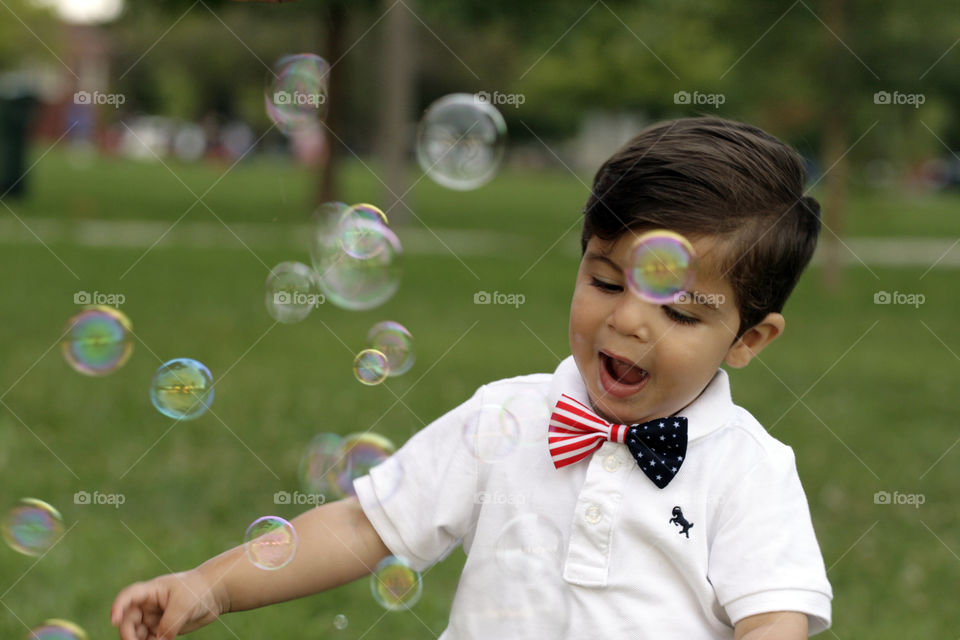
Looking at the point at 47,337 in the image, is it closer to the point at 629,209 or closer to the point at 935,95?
the point at 629,209

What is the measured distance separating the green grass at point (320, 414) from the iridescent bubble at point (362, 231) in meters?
0.94

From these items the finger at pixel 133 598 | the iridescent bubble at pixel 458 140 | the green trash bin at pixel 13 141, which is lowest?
the finger at pixel 133 598

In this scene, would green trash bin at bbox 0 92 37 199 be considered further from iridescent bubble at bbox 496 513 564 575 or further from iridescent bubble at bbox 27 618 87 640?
iridescent bubble at bbox 496 513 564 575

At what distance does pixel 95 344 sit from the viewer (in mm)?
3312

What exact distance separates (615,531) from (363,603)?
1.61 m

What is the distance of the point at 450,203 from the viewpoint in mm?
23688

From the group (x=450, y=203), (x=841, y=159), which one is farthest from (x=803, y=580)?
(x=450, y=203)

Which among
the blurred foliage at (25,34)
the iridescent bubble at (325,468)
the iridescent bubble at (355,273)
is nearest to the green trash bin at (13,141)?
the iridescent bubble at (355,273)

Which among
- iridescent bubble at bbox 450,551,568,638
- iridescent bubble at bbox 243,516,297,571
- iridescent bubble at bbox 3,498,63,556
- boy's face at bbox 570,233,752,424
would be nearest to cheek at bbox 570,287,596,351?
boy's face at bbox 570,233,752,424

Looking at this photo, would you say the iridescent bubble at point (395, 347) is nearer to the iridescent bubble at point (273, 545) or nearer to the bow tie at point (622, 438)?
the iridescent bubble at point (273, 545)

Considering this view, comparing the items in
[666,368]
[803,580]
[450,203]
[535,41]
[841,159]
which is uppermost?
[450,203]

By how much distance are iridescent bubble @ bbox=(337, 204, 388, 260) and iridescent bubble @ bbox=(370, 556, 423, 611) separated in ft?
3.26

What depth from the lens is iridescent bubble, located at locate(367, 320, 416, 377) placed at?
2.96 m

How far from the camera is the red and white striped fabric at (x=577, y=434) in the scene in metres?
1.95
